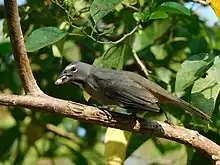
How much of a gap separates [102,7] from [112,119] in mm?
297

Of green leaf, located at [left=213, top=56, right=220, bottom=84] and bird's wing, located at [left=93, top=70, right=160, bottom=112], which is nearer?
green leaf, located at [left=213, top=56, right=220, bottom=84]

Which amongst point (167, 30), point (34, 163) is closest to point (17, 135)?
point (34, 163)

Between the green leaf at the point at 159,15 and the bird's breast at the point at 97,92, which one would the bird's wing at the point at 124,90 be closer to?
the bird's breast at the point at 97,92

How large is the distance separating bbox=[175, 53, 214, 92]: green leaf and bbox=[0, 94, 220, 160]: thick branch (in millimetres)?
142

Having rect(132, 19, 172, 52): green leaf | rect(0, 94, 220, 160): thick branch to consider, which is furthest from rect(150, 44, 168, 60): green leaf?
rect(0, 94, 220, 160): thick branch

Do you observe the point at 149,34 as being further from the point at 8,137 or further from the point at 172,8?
the point at 8,137

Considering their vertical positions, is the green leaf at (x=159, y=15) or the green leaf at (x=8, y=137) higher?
the green leaf at (x=159, y=15)

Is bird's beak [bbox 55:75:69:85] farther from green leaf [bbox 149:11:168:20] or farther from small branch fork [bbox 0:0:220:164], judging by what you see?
green leaf [bbox 149:11:168:20]

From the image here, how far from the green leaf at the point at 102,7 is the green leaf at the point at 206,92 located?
0.33 metres

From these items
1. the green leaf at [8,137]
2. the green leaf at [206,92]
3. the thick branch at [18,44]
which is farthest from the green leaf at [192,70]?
the green leaf at [8,137]

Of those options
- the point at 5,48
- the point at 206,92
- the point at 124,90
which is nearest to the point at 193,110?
the point at 206,92

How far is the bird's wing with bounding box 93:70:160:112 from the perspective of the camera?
1.87 metres

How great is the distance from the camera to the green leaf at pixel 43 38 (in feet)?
6.34

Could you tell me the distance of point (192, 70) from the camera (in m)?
1.91
